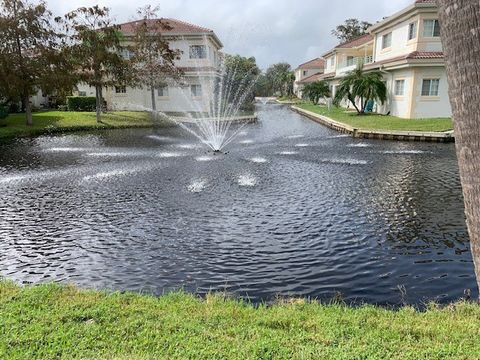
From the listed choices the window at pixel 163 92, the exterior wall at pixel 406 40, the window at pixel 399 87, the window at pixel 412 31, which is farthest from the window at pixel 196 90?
the window at pixel 412 31

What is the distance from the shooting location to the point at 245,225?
8.62m

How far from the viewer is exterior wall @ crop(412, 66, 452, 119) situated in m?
25.0

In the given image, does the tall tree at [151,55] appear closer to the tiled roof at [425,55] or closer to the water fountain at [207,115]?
the water fountain at [207,115]

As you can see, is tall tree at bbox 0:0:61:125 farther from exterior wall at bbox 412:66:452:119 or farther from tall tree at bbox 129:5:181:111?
exterior wall at bbox 412:66:452:119

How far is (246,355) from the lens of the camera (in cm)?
346

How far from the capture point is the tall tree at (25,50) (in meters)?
23.9

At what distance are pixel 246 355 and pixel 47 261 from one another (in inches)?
197

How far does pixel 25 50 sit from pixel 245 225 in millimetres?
24009

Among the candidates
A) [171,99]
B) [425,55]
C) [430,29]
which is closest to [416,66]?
[425,55]

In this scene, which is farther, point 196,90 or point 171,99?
point 171,99

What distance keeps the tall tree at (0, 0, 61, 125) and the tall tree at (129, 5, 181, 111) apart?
691 cm

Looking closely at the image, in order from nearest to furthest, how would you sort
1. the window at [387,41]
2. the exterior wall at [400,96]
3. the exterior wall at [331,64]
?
1. the exterior wall at [400,96]
2. the window at [387,41]
3. the exterior wall at [331,64]

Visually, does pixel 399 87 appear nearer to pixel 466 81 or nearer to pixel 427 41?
pixel 427 41

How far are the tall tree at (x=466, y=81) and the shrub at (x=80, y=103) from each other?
37122 millimetres
